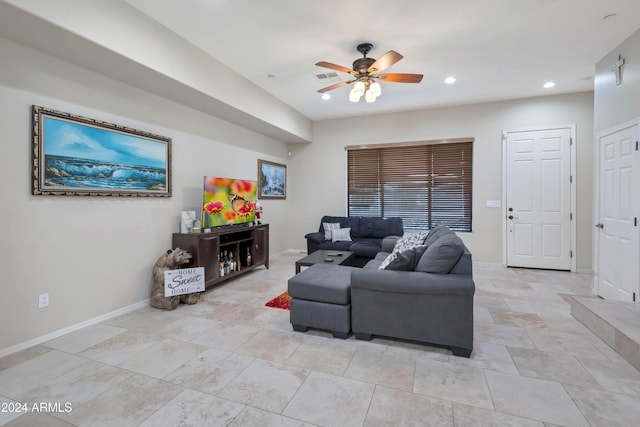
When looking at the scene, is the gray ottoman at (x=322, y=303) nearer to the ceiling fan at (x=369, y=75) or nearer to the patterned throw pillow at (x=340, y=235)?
the ceiling fan at (x=369, y=75)

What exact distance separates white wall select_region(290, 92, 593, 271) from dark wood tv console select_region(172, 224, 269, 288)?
6.20 ft

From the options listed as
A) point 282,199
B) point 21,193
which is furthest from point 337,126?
point 21,193

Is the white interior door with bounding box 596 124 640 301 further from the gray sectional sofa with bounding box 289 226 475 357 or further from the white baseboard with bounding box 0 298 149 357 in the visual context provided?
the white baseboard with bounding box 0 298 149 357

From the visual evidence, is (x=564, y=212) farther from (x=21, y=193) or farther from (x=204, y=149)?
(x=21, y=193)

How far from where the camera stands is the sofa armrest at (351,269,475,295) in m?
2.27

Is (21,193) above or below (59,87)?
below

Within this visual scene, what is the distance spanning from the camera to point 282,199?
6.58 m

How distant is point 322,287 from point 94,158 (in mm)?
2609

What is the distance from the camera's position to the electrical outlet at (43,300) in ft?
8.43

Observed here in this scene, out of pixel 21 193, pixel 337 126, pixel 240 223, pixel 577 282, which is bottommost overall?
pixel 577 282

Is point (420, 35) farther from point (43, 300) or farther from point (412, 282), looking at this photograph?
point (43, 300)

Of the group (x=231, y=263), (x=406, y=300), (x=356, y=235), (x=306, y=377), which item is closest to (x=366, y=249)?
(x=356, y=235)

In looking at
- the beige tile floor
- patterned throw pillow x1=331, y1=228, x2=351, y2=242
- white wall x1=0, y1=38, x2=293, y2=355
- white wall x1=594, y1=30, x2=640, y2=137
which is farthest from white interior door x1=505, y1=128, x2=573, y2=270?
white wall x1=0, y1=38, x2=293, y2=355

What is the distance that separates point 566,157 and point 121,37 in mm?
6358
